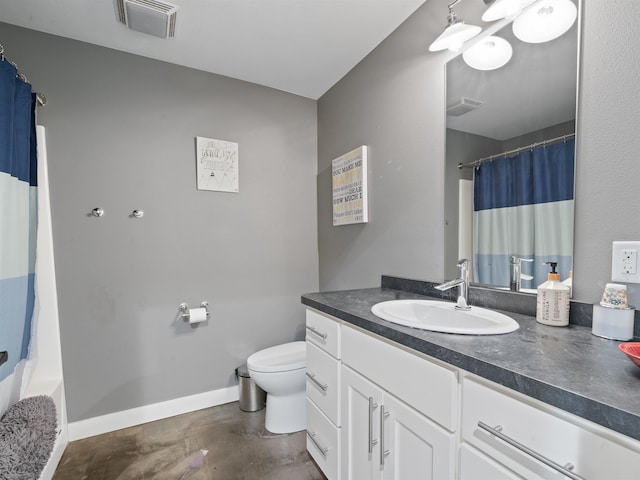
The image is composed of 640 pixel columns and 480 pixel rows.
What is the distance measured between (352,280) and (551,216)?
1.25m

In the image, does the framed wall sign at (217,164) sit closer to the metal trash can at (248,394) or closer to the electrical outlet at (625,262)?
the metal trash can at (248,394)

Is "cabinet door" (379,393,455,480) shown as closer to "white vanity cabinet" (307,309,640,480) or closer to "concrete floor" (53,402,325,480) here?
"white vanity cabinet" (307,309,640,480)

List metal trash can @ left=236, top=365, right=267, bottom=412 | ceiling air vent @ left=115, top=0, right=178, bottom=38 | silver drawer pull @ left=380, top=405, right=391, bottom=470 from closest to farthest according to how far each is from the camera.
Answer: silver drawer pull @ left=380, top=405, right=391, bottom=470
ceiling air vent @ left=115, top=0, right=178, bottom=38
metal trash can @ left=236, top=365, right=267, bottom=412

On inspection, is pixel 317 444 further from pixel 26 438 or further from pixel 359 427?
pixel 26 438

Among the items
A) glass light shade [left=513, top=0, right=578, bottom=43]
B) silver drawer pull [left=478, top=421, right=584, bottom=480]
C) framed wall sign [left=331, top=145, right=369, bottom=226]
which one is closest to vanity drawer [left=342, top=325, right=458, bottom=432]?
silver drawer pull [left=478, top=421, right=584, bottom=480]

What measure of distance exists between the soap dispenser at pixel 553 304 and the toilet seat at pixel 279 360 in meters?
1.25

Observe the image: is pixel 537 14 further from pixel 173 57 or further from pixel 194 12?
pixel 173 57

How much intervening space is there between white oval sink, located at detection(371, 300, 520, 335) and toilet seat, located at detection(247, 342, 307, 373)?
0.80 m

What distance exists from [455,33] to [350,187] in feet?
3.32

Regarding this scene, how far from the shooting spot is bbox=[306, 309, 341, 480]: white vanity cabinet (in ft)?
4.17

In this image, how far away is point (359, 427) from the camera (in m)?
1.13

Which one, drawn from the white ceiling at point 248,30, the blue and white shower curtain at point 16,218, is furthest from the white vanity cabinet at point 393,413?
the white ceiling at point 248,30

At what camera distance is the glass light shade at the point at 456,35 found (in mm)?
1206

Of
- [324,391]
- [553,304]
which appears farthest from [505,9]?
[324,391]
